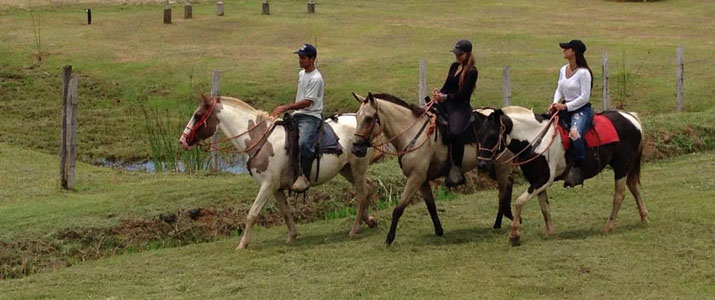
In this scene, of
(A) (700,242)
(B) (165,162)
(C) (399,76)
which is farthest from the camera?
(C) (399,76)

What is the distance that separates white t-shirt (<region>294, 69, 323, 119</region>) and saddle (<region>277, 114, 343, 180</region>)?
205 millimetres

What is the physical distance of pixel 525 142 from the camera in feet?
45.6

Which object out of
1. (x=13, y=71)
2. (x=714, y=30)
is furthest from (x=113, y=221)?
(x=714, y=30)

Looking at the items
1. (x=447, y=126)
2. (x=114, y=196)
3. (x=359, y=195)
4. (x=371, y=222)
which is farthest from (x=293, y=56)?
(x=447, y=126)

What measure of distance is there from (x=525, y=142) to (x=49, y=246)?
6.11 meters

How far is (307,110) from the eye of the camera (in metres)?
14.5

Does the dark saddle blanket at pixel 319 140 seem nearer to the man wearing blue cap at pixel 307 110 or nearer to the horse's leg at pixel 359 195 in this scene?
the man wearing blue cap at pixel 307 110

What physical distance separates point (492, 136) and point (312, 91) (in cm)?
240

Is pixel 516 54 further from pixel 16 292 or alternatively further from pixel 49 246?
pixel 16 292

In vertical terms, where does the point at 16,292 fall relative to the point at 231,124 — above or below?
below

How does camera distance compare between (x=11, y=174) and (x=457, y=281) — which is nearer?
(x=457, y=281)

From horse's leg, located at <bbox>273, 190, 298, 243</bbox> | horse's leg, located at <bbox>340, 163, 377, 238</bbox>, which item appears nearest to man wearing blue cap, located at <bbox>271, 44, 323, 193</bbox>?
horse's leg, located at <bbox>273, 190, 298, 243</bbox>

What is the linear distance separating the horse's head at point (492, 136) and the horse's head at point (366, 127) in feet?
4.21

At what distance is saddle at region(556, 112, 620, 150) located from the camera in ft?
45.9
